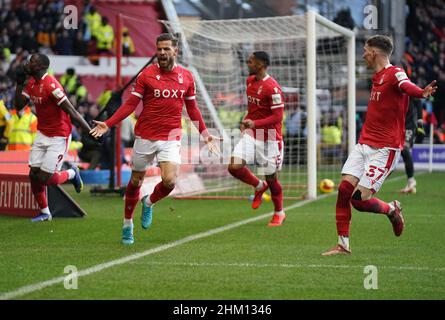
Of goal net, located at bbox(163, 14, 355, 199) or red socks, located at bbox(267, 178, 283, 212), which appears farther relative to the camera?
goal net, located at bbox(163, 14, 355, 199)

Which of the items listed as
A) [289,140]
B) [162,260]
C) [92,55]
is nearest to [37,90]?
[162,260]

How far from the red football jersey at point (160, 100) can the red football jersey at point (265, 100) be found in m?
2.15

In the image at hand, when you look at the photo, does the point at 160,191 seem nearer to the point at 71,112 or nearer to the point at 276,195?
the point at 71,112

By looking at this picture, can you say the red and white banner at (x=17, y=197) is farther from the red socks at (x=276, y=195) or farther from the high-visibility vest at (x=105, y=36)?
the high-visibility vest at (x=105, y=36)

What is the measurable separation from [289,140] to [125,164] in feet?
13.3

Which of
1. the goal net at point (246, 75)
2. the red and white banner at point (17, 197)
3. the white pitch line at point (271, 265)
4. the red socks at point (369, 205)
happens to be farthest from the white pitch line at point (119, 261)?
the goal net at point (246, 75)

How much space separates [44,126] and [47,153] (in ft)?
1.17

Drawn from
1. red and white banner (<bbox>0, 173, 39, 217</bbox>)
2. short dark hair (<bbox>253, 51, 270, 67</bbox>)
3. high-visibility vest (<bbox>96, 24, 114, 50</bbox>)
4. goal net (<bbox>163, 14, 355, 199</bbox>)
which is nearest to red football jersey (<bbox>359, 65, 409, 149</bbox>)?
short dark hair (<bbox>253, 51, 270, 67</bbox>)

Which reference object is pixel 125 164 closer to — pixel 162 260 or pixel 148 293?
pixel 162 260

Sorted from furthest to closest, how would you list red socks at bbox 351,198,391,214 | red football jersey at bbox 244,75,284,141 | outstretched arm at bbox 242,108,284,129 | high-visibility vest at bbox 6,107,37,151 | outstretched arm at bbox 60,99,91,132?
1. high-visibility vest at bbox 6,107,37,151
2. red football jersey at bbox 244,75,284,141
3. outstretched arm at bbox 242,108,284,129
4. outstretched arm at bbox 60,99,91,132
5. red socks at bbox 351,198,391,214

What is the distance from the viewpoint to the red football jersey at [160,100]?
1016cm

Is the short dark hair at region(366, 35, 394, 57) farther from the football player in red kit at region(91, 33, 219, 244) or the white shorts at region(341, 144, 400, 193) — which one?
the football player in red kit at region(91, 33, 219, 244)

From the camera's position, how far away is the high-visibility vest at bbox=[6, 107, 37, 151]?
21641 millimetres
